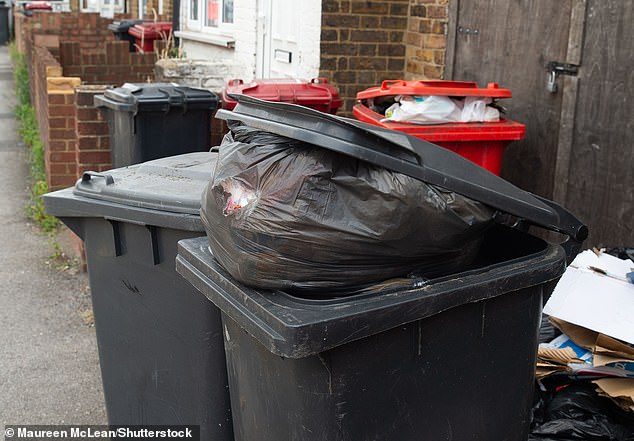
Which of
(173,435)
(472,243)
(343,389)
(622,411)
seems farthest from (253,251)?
(622,411)

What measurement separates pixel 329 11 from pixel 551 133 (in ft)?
7.79

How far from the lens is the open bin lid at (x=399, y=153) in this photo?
2.20 metres

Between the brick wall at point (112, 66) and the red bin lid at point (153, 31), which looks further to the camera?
the red bin lid at point (153, 31)

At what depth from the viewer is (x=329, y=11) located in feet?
21.0

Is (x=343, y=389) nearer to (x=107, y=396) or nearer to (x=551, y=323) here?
(x=551, y=323)

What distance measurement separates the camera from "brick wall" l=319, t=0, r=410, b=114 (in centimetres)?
644

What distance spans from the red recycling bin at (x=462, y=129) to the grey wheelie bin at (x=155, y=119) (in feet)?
5.30

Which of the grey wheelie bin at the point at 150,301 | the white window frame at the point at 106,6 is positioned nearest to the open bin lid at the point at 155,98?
the grey wheelie bin at the point at 150,301

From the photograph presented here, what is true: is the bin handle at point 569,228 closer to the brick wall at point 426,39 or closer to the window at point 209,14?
the brick wall at point 426,39

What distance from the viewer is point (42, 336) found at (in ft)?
16.8

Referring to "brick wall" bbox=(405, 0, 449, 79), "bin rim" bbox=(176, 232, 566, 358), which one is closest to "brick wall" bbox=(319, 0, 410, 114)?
"brick wall" bbox=(405, 0, 449, 79)

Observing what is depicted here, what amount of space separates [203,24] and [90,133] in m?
5.11

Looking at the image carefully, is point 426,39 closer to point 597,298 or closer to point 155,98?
point 155,98

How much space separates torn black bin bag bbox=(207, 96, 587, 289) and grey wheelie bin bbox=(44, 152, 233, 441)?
2.27 feet
